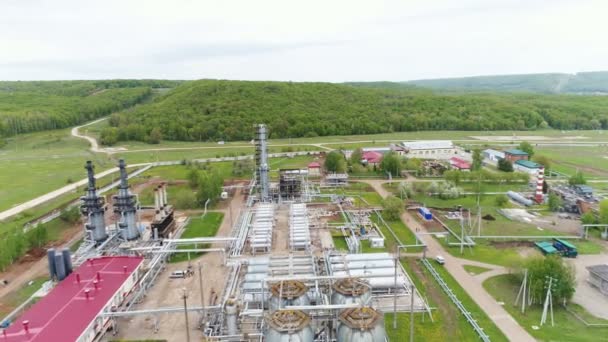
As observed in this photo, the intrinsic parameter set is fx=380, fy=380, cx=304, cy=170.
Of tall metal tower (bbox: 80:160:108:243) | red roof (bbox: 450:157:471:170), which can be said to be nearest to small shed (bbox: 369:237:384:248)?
tall metal tower (bbox: 80:160:108:243)

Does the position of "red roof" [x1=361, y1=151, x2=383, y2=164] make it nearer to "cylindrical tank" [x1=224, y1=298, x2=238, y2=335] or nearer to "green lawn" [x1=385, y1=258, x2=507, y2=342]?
"green lawn" [x1=385, y1=258, x2=507, y2=342]

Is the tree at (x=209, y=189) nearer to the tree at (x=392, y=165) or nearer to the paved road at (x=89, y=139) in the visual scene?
the tree at (x=392, y=165)

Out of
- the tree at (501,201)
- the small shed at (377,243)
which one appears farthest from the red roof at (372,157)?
the small shed at (377,243)

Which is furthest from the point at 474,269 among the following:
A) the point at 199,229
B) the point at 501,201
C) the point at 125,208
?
the point at 125,208

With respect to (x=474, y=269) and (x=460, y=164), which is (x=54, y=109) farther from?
(x=474, y=269)

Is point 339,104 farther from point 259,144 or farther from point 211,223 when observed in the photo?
point 211,223

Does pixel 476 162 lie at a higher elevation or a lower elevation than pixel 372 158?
lower

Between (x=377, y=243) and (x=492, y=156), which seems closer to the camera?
(x=377, y=243)
